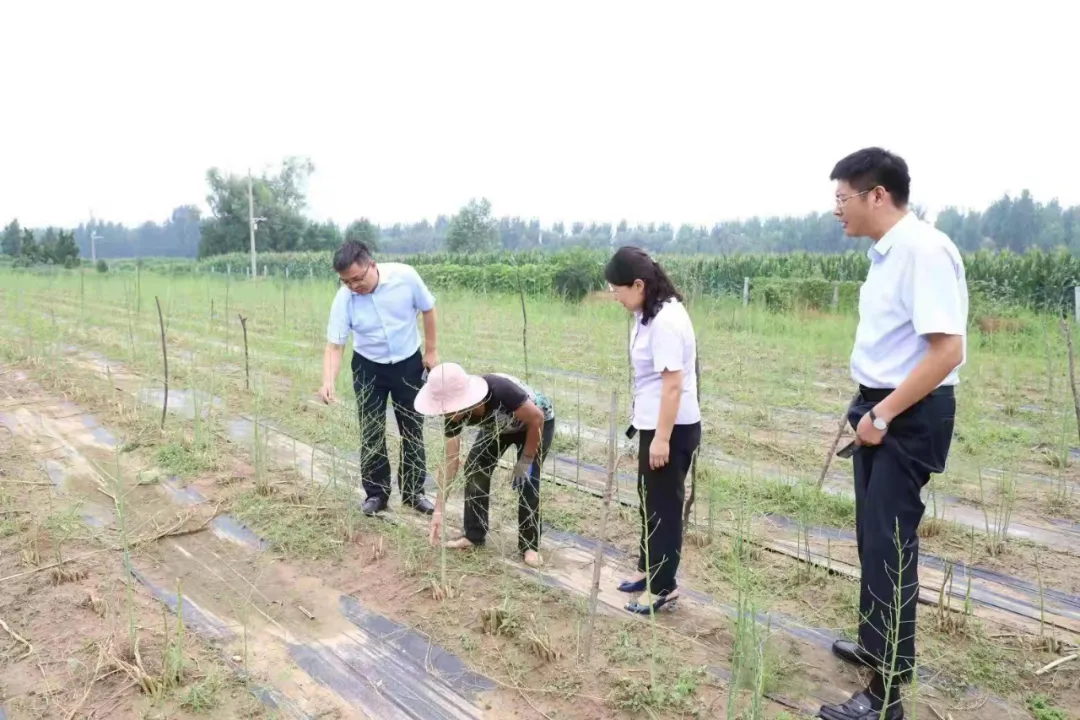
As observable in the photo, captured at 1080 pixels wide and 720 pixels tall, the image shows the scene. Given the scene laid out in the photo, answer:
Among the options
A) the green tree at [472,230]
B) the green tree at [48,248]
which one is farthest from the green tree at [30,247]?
the green tree at [472,230]

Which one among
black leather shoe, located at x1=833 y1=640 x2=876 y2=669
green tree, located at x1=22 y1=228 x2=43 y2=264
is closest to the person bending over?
black leather shoe, located at x1=833 y1=640 x2=876 y2=669

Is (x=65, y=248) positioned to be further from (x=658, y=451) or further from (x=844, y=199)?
(x=844, y=199)

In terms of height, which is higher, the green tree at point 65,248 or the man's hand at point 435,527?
the green tree at point 65,248

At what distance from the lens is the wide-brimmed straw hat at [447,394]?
2.39 m

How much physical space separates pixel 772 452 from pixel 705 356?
3.40 meters

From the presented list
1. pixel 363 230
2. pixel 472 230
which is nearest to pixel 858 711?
pixel 472 230

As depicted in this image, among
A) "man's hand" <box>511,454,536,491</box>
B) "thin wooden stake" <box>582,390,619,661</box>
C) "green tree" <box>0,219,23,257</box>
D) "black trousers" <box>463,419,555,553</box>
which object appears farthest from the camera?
"green tree" <box>0,219,23,257</box>

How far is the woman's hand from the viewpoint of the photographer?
7.30ft

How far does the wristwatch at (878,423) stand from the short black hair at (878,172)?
55 cm

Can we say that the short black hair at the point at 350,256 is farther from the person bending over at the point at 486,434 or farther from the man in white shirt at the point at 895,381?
the man in white shirt at the point at 895,381

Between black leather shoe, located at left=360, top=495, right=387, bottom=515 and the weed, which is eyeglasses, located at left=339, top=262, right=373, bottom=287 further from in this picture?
the weed

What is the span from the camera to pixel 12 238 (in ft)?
128

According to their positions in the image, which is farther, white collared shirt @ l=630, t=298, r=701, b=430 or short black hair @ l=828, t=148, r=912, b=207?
white collared shirt @ l=630, t=298, r=701, b=430

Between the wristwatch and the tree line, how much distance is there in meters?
16.1
